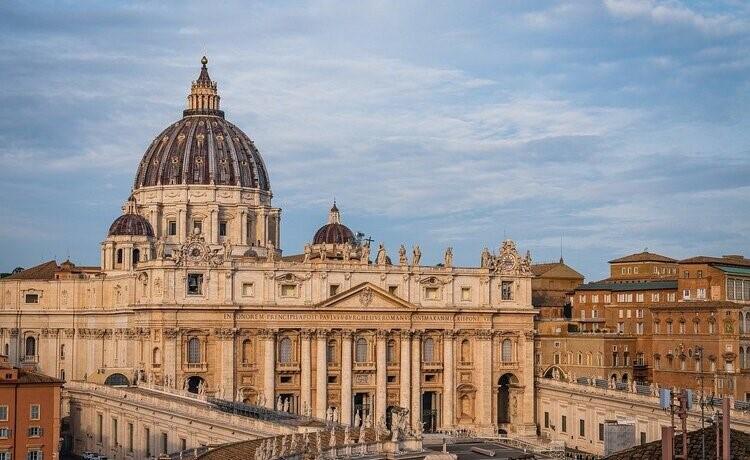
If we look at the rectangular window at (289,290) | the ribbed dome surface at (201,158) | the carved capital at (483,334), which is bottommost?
the carved capital at (483,334)

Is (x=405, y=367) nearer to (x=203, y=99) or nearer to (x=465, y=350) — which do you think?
(x=465, y=350)

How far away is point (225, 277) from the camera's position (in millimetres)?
106375

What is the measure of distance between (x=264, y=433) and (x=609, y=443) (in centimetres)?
1905

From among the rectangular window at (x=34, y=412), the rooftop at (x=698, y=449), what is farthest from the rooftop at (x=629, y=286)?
the rooftop at (x=698, y=449)

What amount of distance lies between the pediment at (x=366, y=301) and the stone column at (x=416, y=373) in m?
2.71

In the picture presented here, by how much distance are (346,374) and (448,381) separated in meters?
8.80

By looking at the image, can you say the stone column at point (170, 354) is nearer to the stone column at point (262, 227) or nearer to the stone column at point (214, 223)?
the stone column at point (214, 223)

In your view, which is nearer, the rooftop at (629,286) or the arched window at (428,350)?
the arched window at (428,350)

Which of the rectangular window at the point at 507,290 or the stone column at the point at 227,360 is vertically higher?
the rectangular window at the point at 507,290

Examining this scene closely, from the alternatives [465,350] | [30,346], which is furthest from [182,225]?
[465,350]

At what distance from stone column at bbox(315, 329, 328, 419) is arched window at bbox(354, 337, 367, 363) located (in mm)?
3243

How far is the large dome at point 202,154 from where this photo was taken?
13538 centimetres

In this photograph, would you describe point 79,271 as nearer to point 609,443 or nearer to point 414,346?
point 414,346

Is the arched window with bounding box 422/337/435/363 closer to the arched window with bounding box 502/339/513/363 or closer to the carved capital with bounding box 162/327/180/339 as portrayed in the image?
the arched window with bounding box 502/339/513/363
